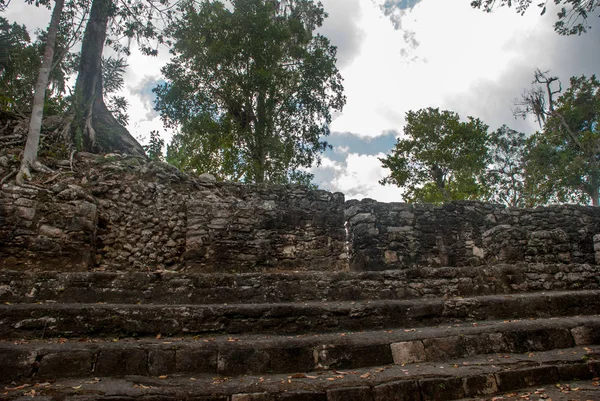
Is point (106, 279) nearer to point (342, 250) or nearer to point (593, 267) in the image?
point (342, 250)

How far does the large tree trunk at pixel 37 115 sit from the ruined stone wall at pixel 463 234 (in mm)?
6006

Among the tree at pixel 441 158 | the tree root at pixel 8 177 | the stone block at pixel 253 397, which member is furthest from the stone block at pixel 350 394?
the tree at pixel 441 158

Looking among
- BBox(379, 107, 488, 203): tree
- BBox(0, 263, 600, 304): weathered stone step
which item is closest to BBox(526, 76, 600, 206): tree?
BBox(379, 107, 488, 203): tree

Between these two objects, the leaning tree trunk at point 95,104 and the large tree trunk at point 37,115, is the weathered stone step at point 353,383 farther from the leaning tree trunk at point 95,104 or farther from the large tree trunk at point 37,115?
the leaning tree trunk at point 95,104

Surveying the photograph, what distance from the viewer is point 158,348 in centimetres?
311

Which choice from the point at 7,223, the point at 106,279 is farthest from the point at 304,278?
the point at 7,223

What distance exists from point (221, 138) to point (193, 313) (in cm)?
1234

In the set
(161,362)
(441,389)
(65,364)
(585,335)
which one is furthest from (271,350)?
(585,335)

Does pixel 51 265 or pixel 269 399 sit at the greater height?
pixel 51 265

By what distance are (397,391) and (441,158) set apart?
1881 cm

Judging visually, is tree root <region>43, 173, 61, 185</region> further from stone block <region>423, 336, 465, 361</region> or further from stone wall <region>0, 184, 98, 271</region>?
stone block <region>423, 336, 465, 361</region>

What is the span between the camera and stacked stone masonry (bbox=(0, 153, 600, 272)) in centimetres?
572

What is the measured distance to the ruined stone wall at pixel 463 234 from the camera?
6.45 m

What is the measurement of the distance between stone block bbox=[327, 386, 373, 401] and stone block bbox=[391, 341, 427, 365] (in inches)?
29.4
